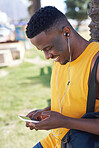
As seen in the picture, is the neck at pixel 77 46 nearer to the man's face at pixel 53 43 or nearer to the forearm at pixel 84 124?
the man's face at pixel 53 43

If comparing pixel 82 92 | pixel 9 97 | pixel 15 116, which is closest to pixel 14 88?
pixel 9 97

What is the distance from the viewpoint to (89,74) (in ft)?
Result: 4.39

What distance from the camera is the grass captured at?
11.5 ft

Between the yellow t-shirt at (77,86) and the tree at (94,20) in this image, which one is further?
the tree at (94,20)

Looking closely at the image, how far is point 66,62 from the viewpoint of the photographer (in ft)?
5.18

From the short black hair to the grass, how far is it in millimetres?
2445

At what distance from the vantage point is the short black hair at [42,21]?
1.39 meters

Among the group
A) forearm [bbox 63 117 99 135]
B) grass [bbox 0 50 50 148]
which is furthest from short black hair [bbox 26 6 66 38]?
grass [bbox 0 50 50 148]

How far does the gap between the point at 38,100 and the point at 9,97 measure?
3.21 feet

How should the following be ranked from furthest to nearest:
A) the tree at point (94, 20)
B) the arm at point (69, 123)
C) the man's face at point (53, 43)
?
1. the tree at point (94, 20)
2. the man's face at point (53, 43)
3. the arm at point (69, 123)

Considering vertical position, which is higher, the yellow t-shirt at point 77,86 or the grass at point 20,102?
the yellow t-shirt at point 77,86

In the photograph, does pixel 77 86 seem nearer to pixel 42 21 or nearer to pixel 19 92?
pixel 42 21

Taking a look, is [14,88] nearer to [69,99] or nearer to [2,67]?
[2,67]

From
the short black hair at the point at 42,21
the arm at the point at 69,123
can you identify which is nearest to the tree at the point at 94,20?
the short black hair at the point at 42,21
